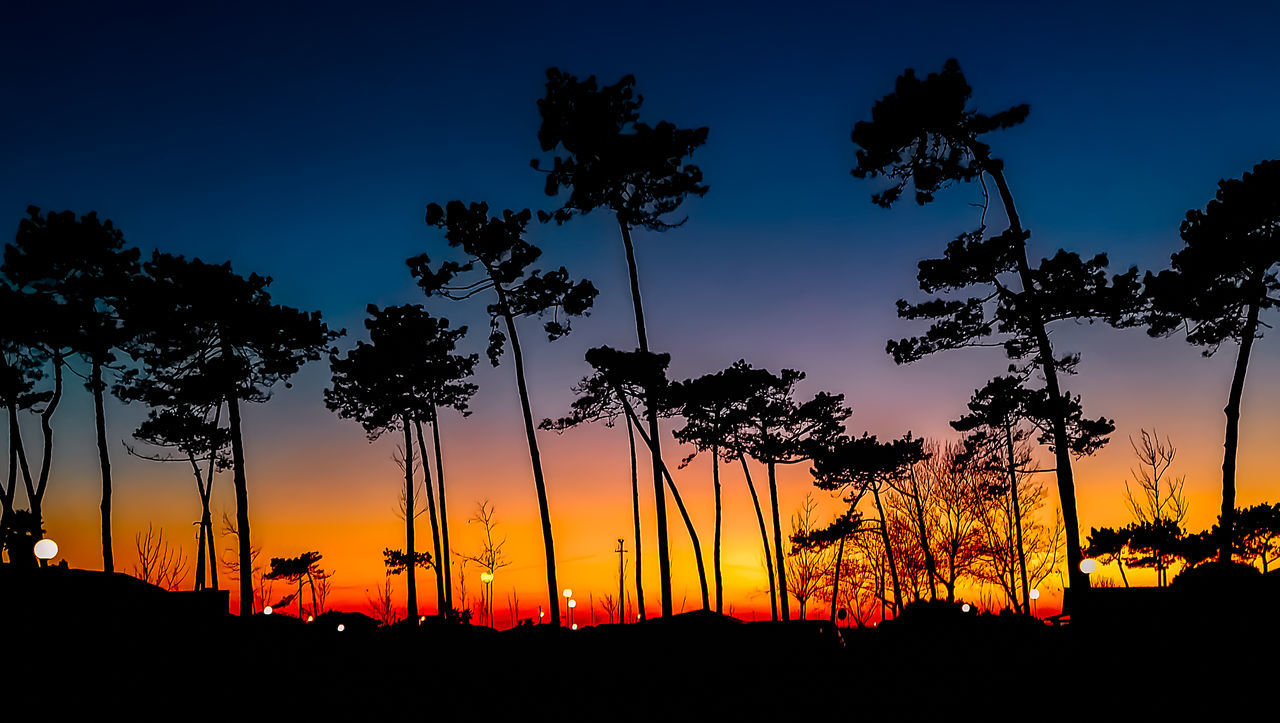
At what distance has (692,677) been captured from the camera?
1290 centimetres

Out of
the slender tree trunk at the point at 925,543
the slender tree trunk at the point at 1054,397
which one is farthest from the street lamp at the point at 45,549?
the slender tree trunk at the point at 925,543

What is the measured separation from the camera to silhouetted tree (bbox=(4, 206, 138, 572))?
2180cm

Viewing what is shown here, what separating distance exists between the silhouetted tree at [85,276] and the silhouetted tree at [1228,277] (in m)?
27.9

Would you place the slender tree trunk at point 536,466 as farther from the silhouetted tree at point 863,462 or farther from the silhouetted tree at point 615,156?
the silhouetted tree at point 863,462

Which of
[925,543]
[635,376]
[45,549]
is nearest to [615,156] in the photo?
[635,376]

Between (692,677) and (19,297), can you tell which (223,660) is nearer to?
(692,677)

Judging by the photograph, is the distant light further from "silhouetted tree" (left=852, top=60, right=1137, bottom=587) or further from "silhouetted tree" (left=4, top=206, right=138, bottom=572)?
"silhouetted tree" (left=852, top=60, right=1137, bottom=587)

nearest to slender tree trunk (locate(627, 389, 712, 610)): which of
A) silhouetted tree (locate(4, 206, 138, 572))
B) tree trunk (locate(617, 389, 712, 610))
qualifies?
tree trunk (locate(617, 389, 712, 610))

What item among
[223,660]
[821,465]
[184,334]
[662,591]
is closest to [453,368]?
[184,334]

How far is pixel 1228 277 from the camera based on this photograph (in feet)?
57.1

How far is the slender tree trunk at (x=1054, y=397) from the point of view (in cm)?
1639

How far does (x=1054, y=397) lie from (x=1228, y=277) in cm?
532

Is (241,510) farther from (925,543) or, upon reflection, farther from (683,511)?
(925,543)

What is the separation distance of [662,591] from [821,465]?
46.5ft
